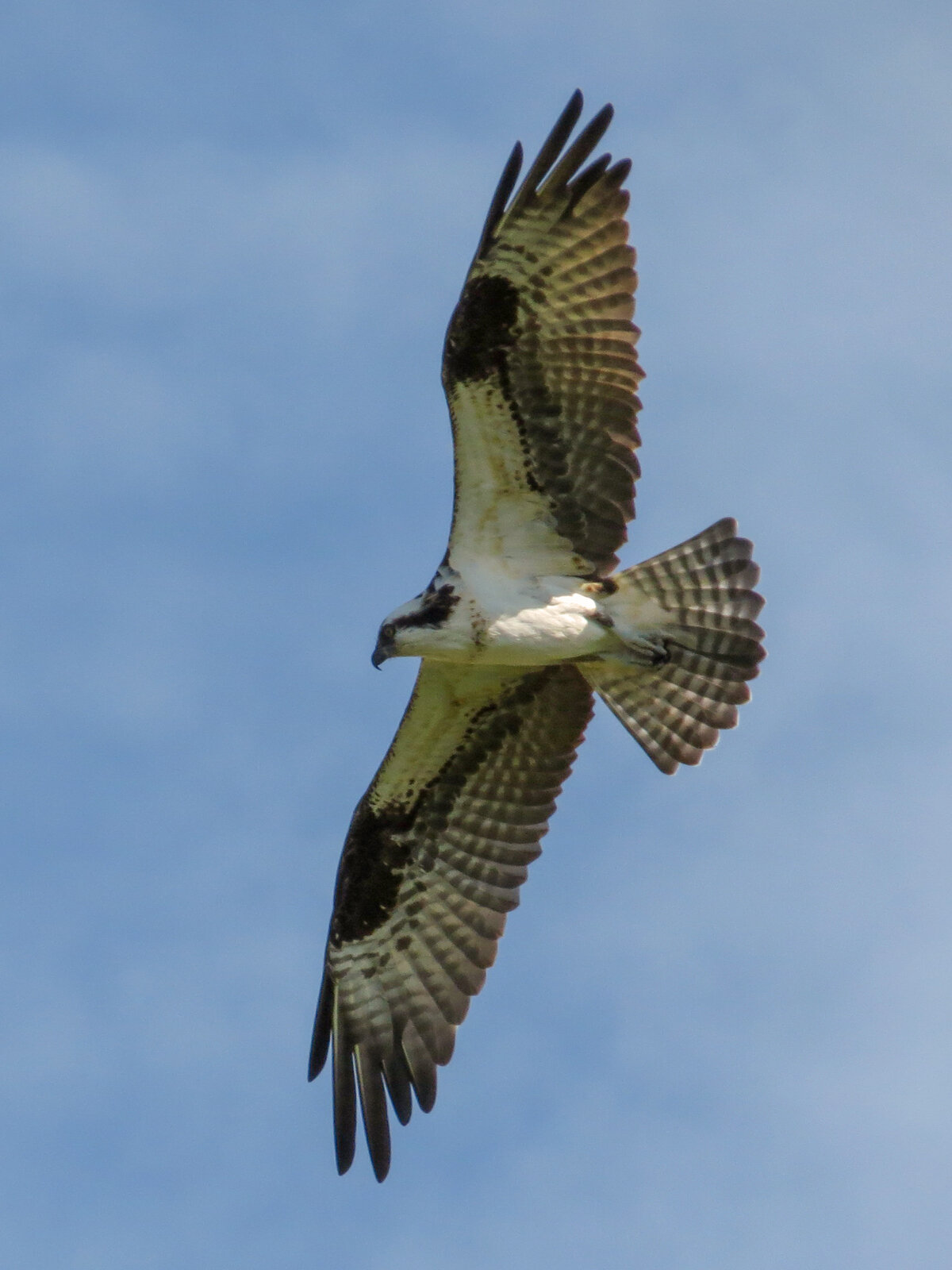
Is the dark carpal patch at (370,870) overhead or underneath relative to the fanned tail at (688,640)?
underneath

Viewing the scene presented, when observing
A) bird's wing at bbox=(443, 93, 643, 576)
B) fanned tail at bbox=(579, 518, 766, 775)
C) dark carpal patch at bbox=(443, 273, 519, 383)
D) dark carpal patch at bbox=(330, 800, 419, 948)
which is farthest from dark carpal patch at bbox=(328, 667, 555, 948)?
dark carpal patch at bbox=(443, 273, 519, 383)

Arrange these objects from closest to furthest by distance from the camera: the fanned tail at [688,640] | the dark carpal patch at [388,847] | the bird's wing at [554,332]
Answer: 1. the bird's wing at [554,332]
2. the fanned tail at [688,640]
3. the dark carpal patch at [388,847]

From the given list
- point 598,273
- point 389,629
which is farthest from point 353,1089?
point 598,273

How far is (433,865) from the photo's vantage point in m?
11.7

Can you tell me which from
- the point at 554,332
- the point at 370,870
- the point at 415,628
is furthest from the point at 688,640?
the point at 370,870

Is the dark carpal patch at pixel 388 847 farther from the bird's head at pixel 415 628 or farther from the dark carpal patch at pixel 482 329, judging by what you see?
the dark carpal patch at pixel 482 329

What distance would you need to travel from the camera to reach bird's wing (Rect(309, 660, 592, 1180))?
11367 millimetres

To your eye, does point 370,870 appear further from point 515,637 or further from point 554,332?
point 554,332

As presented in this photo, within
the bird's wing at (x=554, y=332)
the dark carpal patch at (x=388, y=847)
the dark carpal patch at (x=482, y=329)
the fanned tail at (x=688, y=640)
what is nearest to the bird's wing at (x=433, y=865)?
the dark carpal patch at (x=388, y=847)

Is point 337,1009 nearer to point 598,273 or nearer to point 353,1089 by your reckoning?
point 353,1089

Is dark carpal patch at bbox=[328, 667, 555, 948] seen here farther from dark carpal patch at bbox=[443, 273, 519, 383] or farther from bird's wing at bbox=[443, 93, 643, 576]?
dark carpal patch at bbox=[443, 273, 519, 383]

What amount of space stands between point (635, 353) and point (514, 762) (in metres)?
2.45

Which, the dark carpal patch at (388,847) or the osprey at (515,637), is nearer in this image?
the osprey at (515,637)

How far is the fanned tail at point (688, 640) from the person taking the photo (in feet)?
36.7
